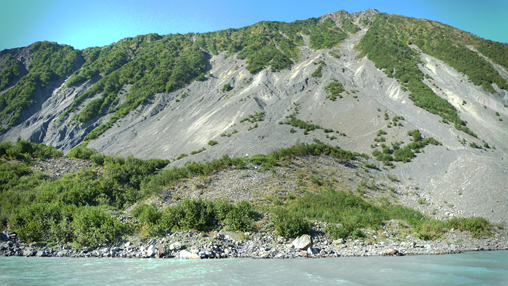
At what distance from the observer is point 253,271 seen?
27.5 feet

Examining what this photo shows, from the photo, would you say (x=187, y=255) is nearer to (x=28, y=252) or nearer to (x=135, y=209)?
(x=28, y=252)

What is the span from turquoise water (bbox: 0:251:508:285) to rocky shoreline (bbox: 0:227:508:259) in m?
0.50

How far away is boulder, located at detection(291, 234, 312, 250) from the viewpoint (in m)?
10.9

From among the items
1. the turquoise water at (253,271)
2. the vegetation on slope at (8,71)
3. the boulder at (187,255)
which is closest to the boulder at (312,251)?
the turquoise water at (253,271)

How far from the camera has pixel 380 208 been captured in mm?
19141

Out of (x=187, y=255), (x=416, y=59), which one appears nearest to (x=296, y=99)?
(x=416, y=59)

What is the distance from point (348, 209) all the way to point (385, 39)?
6731 cm

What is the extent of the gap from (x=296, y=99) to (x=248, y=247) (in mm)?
42187

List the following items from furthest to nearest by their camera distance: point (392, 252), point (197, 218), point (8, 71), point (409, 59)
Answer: point (8, 71) < point (409, 59) < point (197, 218) < point (392, 252)

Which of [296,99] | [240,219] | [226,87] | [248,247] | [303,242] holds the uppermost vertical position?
[226,87]

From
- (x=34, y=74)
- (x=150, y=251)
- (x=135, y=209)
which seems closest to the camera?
(x=150, y=251)

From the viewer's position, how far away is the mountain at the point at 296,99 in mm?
30011

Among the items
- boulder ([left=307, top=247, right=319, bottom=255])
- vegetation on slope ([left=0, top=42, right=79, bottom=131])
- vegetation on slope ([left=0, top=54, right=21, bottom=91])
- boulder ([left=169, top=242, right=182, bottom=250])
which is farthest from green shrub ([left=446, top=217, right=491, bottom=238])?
vegetation on slope ([left=0, top=54, right=21, bottom=91])

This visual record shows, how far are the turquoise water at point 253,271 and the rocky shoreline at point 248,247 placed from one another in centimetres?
50
